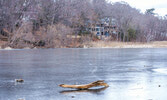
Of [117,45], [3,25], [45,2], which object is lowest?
[117,45]

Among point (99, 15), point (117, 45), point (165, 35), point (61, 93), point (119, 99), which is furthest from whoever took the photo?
point (165, 35)

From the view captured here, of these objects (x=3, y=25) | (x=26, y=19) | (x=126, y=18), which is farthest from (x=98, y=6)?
(x=3, y=25)

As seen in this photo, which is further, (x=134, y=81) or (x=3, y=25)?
(x=3, y=25)

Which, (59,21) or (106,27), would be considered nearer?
(59,21)

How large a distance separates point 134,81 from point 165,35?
362ft

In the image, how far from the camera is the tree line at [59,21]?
212ft

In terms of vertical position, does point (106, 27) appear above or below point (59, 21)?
below

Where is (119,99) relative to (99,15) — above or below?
below

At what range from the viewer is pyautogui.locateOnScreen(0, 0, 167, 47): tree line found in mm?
64625

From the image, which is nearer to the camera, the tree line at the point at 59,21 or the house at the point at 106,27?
the tree line at the point at 59,21

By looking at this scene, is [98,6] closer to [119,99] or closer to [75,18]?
[75,18]

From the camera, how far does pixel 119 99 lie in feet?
32.2

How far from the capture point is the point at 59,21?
78.7 metres

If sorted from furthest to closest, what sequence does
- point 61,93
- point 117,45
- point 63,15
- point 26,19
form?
1. point 63,15
2. point 26,19
3. point 117,45
4. point 61,93
